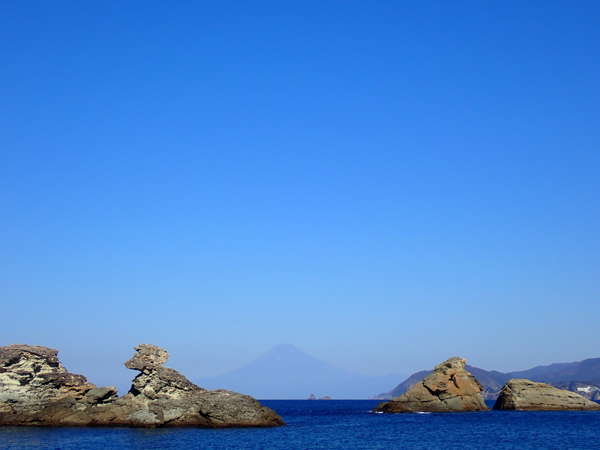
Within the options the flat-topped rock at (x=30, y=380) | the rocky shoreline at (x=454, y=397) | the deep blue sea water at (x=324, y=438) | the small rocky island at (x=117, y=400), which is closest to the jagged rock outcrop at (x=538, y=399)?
the rocky shoreline at (x=454, y=397)

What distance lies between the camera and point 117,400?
6244 cm

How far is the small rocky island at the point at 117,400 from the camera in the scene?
59.2 metres

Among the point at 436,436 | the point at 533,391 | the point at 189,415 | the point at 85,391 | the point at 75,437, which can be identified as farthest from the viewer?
the point at 533,391

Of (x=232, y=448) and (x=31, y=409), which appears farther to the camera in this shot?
(x=31, y=409)

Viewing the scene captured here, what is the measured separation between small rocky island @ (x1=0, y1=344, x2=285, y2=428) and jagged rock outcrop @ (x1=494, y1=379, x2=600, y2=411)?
59.3 m

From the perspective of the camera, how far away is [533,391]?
4021 inches

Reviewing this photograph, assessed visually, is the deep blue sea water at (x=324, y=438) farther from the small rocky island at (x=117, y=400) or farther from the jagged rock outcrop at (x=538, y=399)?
the jagged rock outcrop at (x=538, y=399)

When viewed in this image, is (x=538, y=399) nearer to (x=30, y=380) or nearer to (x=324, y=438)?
(x=324, y=438)

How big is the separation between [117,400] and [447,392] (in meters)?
54.8

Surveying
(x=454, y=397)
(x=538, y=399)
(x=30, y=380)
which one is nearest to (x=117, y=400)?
(x=30, y=380)

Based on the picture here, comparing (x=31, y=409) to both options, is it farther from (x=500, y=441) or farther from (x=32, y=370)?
(x=500, y=441)

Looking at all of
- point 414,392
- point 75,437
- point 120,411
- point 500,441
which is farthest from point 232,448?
point 414,392

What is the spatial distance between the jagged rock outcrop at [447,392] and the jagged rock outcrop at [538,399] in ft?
36.9

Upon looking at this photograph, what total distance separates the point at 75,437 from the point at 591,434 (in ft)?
173
